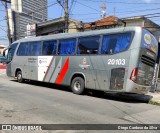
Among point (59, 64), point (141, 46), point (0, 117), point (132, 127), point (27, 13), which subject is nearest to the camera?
point (132, 127)

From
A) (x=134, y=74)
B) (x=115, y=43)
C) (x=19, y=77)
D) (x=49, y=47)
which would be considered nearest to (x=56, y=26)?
(x=19, y=77)

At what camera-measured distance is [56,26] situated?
30.5 metres

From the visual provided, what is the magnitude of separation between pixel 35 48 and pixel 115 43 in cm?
649

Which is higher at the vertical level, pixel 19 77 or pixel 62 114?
pixel 19 77

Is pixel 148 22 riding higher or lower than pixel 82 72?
higher

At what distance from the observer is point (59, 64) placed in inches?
593

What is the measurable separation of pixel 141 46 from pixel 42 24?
74.1ft

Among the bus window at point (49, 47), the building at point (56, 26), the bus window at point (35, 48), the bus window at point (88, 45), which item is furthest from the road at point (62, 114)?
the building at point (56, 26)

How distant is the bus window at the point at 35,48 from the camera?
16.6m

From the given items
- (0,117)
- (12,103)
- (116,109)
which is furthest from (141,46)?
(0,117)

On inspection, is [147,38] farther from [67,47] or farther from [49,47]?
[49,47]

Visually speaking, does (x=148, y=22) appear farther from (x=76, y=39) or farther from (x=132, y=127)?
(x=132, y=127)

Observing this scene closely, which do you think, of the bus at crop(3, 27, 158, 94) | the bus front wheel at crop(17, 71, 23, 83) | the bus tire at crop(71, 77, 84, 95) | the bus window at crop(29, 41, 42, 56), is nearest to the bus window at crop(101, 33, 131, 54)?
the bus at crop(3, 27, 158, 94)

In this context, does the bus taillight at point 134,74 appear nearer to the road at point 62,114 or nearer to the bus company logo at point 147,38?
the bus company logo at point 147,38
